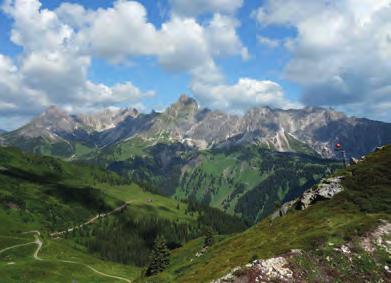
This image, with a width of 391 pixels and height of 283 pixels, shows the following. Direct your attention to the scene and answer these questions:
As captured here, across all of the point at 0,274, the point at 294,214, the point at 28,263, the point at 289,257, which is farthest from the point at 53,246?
the point at 289,257

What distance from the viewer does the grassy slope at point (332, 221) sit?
201ft

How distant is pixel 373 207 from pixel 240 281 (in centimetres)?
3604

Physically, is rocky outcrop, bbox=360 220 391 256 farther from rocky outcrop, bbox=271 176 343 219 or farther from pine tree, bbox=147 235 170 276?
pine tree, bbox=147 235 170 276

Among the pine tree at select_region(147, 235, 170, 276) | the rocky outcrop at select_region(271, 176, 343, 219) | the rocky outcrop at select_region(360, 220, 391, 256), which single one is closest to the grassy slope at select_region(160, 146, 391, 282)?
the rocky outcrop at select_region(360, 220, 391, 256)

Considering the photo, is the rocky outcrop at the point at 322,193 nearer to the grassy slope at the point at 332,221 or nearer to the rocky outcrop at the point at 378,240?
the grassy slope at the point at 332,221

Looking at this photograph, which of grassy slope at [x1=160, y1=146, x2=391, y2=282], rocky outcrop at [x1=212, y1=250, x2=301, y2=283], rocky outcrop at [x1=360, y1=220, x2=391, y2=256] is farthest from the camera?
grassy slope at [x1=160, y1=146, x2=391, y2=282]

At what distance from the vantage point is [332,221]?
7144 centimetres

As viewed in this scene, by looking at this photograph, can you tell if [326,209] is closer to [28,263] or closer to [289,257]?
[289,257]

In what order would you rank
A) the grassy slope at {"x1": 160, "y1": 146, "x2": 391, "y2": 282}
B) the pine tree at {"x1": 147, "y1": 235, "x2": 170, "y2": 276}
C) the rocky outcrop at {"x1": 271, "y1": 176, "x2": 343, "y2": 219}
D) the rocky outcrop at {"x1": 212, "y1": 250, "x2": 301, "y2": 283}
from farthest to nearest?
1. the pine tree at {"x1": 147, "y1": 235, "x2": 170, "y2": 276}
2. the rocky outcrop at {"x1": 271, "y1": 176, "x2": 343, "y2": 219}
3. the grassy slope at {"x1": 160, "y1": 146, "x2": 391, "y2": 282}
4. the rocky outcrop at {"x1": 212, "y1": 250, "x2": 301, "y2": 283}

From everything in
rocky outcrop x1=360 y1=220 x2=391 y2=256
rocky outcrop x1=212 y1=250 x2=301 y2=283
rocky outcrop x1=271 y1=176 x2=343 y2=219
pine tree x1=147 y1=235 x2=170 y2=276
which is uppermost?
rocky outcrop x1=271 y1=176 x2=343 y2=219

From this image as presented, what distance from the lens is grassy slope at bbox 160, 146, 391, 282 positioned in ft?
201

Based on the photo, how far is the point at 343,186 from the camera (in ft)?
287

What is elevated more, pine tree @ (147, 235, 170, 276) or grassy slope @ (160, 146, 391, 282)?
grassy slope @ (160, 146, 391, 282)

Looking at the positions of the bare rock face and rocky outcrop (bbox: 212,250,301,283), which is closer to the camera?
rocky outcrop (bbox: 212,250,301,283)
